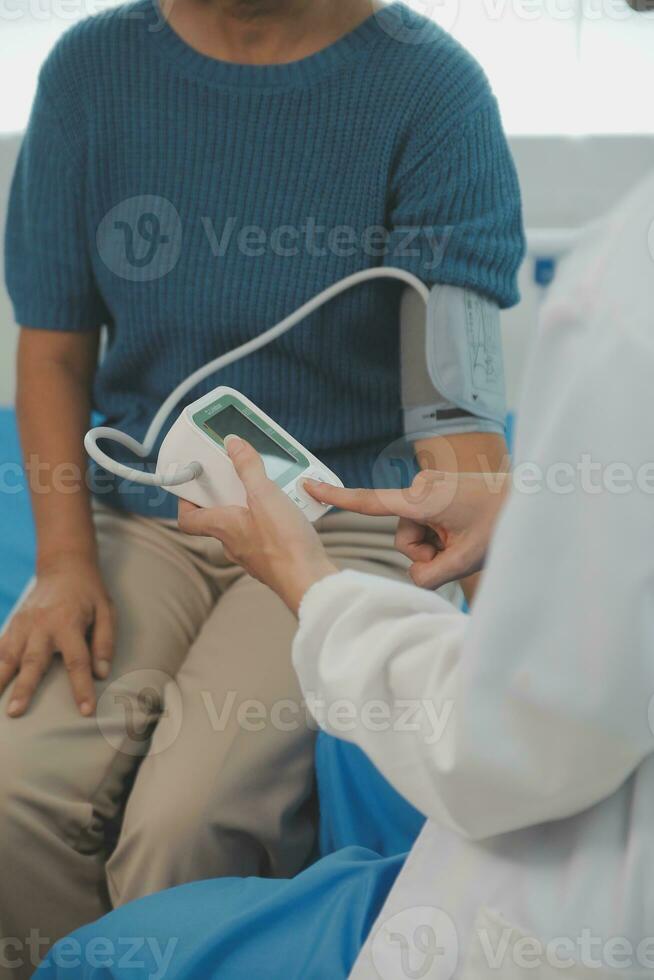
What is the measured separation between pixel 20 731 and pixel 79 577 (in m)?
0.16

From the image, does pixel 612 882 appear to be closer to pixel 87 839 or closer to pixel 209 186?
pixel 87 839

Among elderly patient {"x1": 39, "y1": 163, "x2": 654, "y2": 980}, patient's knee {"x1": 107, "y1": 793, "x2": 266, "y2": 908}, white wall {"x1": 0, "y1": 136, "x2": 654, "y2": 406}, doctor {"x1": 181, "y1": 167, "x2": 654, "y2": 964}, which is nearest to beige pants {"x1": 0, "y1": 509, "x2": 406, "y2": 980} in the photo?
patient's knee {"x1": 107, "y1": 793, "x2": 266, "y2": 908}

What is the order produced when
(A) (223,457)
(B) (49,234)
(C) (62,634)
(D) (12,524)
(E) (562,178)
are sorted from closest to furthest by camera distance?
(A) (223,457)
(C) (62,634)
(B) (49,234)
(D) (12,524)
(E) (562,178)

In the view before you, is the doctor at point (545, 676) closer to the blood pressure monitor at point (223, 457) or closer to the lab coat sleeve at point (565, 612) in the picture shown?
the lab coat sleeve at point (565, 612)

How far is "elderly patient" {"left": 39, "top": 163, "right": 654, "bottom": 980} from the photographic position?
1.49 ft

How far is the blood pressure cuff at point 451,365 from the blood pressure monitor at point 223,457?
204mm

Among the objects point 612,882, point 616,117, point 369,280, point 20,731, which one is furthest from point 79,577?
point 616,117

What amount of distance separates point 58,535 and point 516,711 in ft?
2.19

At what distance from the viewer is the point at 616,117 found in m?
1.85

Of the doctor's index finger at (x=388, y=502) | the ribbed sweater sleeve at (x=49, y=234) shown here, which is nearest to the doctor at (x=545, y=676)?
the doctor's index finger at (x=388, y=502)

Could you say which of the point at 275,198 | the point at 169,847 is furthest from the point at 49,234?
the point at 169,847

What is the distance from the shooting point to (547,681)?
Result: 47 cm

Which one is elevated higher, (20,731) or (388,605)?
(388,605)

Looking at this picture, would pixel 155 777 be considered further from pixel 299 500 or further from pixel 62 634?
pixel 299 500
